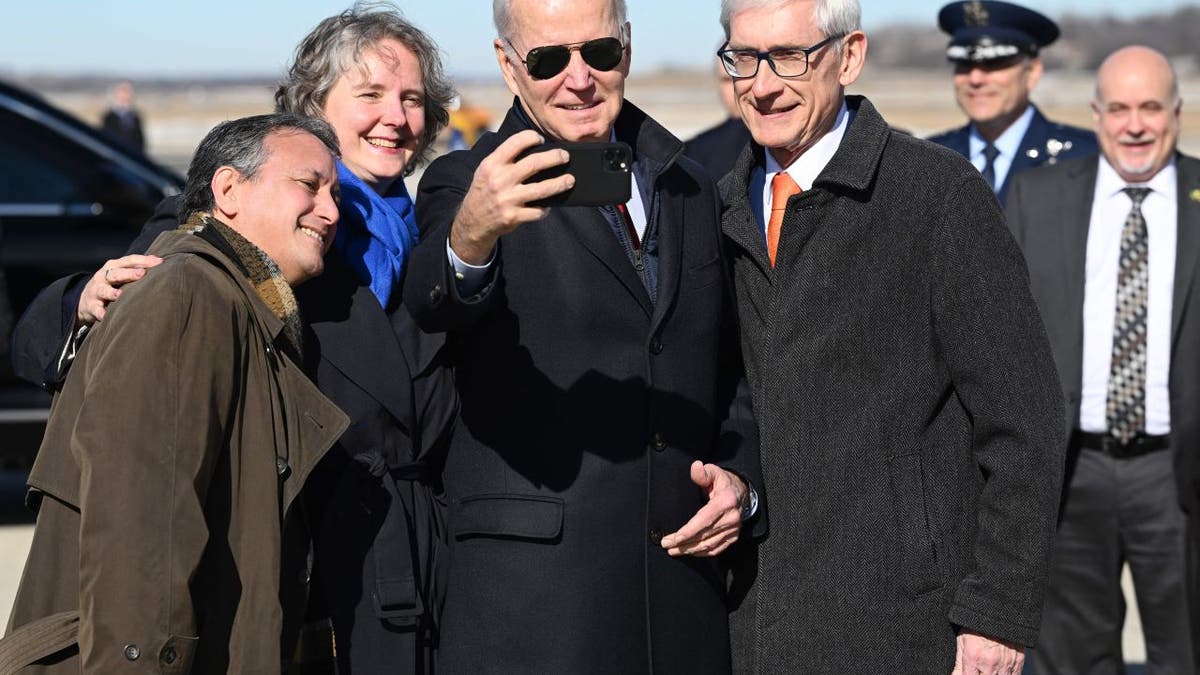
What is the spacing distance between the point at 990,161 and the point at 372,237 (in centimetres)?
341

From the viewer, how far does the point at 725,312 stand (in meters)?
2.91

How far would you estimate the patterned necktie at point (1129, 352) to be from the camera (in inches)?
183

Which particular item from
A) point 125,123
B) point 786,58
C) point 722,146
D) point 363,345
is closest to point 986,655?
point 786,58

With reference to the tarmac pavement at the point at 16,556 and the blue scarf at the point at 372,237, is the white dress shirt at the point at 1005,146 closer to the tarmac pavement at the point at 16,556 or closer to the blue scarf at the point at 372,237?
the tarmac pavement at the point at 16,556

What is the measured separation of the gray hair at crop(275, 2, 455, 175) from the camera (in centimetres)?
319

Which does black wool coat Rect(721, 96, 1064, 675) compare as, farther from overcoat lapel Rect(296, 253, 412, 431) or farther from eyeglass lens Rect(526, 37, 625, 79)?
overcoat lapel Rect(296, 253, 412, 431)

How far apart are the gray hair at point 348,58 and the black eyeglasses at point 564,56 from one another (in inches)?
23.8

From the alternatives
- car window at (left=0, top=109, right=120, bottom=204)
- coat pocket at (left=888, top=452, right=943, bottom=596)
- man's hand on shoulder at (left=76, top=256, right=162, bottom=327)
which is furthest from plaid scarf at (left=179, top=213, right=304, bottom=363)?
car window at (left=0, top=109, right=120, bottom=204)

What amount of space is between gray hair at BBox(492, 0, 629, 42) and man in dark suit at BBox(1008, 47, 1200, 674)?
95.4 inches

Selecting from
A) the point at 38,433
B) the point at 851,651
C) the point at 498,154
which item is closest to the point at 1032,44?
the point at 851,651

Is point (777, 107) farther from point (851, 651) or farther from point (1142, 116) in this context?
point (1142, 116)

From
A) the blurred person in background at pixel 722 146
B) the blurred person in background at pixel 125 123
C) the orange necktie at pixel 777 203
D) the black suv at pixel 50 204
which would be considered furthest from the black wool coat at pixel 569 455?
the blurred person in background at pixel 125 123

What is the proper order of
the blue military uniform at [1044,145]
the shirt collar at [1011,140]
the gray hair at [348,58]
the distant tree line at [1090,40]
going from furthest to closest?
the distant tree line at [1090,40]
the shirt collar at [1011,140]
the blue military uniform at [1044,145]
the gray hair at [348,58]

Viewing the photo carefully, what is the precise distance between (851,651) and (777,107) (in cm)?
101
